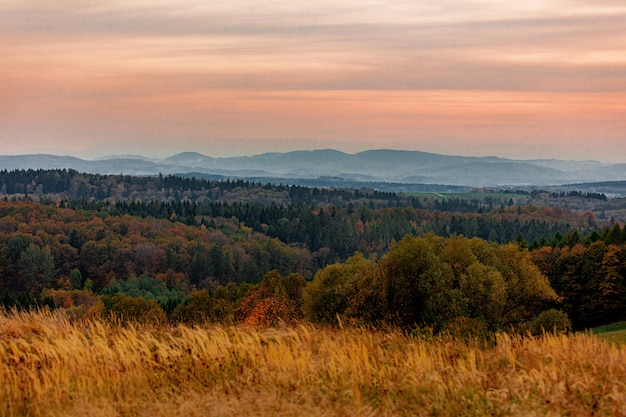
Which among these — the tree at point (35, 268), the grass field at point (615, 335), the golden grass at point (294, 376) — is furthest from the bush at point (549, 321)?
the tree at point (35, 268)

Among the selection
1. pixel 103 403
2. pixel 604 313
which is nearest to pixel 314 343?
pixel 103 403

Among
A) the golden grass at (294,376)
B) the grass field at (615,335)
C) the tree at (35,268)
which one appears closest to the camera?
the golden grass at (294,376)

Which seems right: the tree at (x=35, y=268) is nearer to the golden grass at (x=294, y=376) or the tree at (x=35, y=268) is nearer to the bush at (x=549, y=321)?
the bush at (x=549, y=321)

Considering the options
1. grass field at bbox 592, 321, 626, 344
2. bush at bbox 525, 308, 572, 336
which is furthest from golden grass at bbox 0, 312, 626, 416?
bush at bbox 525, 308, 572, 336

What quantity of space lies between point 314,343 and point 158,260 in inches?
6576

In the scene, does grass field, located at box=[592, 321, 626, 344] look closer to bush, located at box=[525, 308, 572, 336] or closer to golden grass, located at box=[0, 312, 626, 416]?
bush, located at box=[525, 308, 572, 336]

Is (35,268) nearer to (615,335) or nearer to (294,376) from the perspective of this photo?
(615,335)

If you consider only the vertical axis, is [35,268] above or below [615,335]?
below

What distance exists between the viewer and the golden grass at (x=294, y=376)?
1070cm

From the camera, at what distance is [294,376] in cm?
1210

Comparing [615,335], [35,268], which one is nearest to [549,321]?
[615,335]

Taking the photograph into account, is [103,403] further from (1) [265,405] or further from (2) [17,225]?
(2) [17,225]

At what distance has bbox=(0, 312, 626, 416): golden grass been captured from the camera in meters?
10.7

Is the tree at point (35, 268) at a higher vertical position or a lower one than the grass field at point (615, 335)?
lower
